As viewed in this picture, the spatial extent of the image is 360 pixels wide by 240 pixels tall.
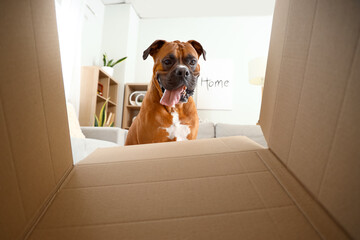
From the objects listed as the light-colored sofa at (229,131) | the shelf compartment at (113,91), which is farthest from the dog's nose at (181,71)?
the shelf compartment at (113,91)

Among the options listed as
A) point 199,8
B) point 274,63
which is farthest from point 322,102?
point 199,8

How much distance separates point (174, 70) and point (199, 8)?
3.62 meters

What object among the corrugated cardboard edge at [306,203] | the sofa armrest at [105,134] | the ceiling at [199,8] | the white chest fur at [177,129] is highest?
the ceiling at [199,8]

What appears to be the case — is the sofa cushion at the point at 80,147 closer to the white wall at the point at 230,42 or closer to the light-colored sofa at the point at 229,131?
the light-colored sofa at the point at 229,131

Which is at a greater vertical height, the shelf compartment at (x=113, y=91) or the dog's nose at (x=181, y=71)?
the dog's nose at (x=181, y=71)

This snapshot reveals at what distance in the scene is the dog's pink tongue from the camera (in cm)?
140

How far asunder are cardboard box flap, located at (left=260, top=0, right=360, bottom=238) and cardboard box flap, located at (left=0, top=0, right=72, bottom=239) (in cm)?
43

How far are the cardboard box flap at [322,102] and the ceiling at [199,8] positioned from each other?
4.25 meters

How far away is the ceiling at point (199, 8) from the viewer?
4.31 meters

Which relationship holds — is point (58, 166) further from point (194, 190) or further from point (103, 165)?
point (194, 190)

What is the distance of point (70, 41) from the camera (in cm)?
269

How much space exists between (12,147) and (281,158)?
0.47 meters

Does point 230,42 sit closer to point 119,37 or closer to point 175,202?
point 119,37

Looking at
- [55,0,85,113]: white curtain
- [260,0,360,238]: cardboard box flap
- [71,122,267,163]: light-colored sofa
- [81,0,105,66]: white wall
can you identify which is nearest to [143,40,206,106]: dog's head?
[71,122,267,163]: light-colored sofa
